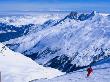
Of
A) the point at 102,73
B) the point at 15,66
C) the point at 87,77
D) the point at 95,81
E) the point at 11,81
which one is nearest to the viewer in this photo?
the point at 95,81

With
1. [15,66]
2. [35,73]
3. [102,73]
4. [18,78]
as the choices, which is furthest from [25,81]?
[102,73]

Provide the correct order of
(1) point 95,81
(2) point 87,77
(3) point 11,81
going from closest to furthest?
1. (1) point 95,81
2. (2) point 87,77
3. (3) point 11,81

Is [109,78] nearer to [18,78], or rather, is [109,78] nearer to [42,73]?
[18,78]

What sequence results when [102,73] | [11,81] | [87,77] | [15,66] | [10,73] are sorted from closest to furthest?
1. [87,77]
2. [102,73]
3. [11,81]
4. [10,73]
5. [15,66]

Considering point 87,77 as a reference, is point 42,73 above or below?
below

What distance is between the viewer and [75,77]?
2517 inches

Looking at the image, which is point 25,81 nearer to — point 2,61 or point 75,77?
point 2,61

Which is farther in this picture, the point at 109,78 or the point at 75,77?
the point at 75,77

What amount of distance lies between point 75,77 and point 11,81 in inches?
3408

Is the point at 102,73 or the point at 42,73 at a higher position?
the point at 102,73

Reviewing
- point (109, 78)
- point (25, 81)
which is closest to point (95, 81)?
point (109, 78)

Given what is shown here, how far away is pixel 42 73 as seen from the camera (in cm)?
16600

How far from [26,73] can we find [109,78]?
358 feet

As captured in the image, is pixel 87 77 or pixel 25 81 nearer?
pixel 87 77
